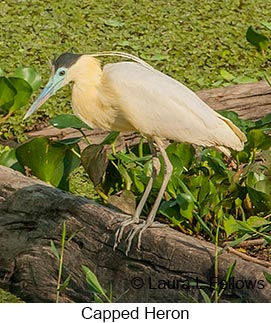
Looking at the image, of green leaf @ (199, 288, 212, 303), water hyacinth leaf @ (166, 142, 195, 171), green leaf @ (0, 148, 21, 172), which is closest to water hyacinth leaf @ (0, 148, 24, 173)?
green leaf @ (0, 148, 21, 172)

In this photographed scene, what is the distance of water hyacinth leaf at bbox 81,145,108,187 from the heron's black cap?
457mm

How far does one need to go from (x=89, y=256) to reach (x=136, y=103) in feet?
1.85

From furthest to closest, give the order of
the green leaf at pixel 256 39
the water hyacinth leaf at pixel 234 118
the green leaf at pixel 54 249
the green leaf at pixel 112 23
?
the green leaf at pixel 112 23 → the green leaf at pixel 256 39 → the water hyacinth leaf at pixel 234 118 → the green leaf at pixel 54 249

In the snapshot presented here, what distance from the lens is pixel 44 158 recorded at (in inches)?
182

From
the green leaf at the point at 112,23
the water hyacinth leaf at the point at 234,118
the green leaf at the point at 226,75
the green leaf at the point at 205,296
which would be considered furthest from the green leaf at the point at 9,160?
the green leaf at the point at 112,23

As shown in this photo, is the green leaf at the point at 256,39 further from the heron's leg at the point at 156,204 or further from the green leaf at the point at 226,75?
the heron's leg at the point at 156,204

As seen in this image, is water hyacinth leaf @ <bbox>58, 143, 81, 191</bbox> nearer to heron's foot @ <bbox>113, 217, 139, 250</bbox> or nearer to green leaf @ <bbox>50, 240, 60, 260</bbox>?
green leaf @ <bbox>50, 240, 60, 260</bbox>

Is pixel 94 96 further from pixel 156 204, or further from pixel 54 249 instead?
pixel 54 249

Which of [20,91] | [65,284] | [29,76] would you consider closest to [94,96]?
[65,284]

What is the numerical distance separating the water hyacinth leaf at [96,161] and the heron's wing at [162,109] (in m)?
0.31

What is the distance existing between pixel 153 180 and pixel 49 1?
273 cm

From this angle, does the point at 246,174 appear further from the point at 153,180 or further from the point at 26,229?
the point at 26,229

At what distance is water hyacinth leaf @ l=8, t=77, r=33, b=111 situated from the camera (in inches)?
202

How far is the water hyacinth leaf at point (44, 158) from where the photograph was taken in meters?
4.61
